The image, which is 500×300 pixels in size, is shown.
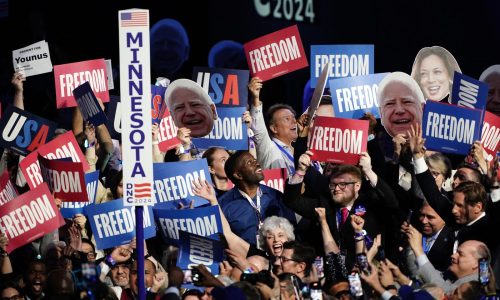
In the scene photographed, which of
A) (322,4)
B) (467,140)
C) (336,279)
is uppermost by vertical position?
(322,4)

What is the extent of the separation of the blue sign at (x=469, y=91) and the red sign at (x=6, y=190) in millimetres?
3396

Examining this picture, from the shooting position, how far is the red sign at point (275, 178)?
13.1 meters

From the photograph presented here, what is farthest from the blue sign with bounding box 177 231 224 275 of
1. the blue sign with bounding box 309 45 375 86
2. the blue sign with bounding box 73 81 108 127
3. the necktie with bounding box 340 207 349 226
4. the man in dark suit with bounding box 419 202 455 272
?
the blue sign with bounding box 309 45 375 86

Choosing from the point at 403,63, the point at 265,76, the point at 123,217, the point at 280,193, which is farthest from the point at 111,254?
the point at 403,63

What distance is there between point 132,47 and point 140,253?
126 centimetres

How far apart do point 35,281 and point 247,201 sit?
161cm

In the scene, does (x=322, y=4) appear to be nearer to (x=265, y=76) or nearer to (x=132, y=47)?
(x=265, y=76)

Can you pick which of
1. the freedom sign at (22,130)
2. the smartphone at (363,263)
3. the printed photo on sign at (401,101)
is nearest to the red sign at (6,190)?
the freedom sign at (22,130)

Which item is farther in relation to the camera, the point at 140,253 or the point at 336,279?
the point at 336,279

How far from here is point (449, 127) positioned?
1249 cm

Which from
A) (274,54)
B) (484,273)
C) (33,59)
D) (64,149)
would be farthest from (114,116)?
(484,273)

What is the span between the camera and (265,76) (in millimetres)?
14070

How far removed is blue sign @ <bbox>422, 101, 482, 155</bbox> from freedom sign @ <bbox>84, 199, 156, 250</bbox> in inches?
82.9

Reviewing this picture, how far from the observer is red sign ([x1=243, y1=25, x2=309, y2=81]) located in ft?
46.2
